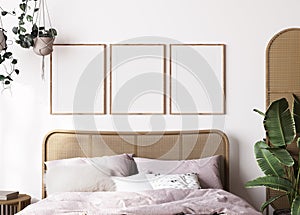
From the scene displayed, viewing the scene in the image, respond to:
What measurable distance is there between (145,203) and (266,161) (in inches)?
45.9

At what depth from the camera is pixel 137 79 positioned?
5.24 metres

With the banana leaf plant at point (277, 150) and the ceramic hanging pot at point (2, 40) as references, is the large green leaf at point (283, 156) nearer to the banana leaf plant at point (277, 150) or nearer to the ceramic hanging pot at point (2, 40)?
the banana leaf plant at point (277, 150)

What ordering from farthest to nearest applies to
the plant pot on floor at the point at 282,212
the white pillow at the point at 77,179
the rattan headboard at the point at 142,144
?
the rattan headboard at the point at 142,144, the plant pot on floor at the point at 282,212, the white pillow at the point at 77,179

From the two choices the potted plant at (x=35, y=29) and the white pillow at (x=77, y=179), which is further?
the potted plant at (x=35, y=29)

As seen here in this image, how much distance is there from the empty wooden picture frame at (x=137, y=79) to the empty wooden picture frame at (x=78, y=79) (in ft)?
0.34

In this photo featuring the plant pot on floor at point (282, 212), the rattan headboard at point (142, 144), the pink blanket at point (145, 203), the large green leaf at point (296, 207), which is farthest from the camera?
the rattan headboard at point (142, 144)

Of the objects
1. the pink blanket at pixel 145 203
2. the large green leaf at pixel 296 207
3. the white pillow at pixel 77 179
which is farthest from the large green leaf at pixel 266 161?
the white pillow at pixel 77 179

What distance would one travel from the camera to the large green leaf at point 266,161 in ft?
15.9

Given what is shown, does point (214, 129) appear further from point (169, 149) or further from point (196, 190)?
point (196, 190)

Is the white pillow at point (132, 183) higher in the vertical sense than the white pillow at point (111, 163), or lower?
lower

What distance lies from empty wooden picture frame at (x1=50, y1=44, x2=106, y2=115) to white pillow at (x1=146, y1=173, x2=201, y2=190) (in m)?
0.80

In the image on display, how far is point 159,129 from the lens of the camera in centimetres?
525

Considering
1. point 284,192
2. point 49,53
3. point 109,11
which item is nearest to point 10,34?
point 49,53

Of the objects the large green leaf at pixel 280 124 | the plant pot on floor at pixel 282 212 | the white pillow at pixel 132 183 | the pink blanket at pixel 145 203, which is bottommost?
the plant pot on floor at pixel 282 212
